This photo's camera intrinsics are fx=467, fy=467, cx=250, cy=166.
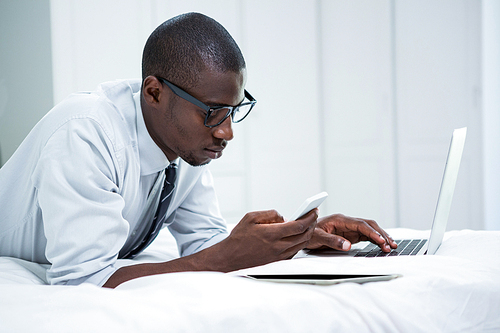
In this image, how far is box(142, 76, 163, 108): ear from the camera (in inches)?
48.8

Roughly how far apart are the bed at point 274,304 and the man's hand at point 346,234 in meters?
0.32

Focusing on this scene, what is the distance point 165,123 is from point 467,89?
3.11m

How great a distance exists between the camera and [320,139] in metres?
4.39

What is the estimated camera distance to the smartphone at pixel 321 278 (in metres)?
0.76

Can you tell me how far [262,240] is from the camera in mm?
1022

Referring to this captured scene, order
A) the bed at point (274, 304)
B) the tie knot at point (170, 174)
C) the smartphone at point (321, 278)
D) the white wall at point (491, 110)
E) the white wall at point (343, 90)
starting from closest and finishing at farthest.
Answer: the bed at point (274, 304)
the smartphone at point (321, 278)
the tie knot at point (170, 174)
the white wall at point (491, 110)
the white wall at point (343, 90)

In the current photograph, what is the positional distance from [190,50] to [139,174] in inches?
13.8

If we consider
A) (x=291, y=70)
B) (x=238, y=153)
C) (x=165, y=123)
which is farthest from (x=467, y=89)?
(x=165, y=123)

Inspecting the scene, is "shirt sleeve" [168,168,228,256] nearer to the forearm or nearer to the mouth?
the mouth

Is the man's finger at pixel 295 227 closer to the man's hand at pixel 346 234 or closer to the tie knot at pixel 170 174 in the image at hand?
the man's hand at pixel 346 234

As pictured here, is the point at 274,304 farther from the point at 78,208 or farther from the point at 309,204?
the point at 78,208

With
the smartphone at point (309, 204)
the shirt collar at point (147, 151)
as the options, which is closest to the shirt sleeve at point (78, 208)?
the shirt collar at point (147, 151)

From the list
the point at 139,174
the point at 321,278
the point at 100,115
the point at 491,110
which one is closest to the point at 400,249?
the point at 321,278

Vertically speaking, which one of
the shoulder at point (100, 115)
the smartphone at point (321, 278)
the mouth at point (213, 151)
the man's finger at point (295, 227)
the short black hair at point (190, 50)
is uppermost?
the short black hair at point (190, 50)
